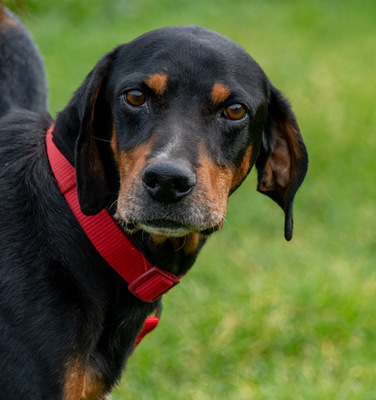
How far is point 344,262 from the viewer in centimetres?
609

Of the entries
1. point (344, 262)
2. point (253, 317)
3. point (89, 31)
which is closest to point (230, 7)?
point (89, 31)

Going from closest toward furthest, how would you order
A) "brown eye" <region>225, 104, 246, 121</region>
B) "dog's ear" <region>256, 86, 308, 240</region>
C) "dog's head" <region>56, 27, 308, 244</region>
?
"dog's head" <region>56, 27, 308, 244</region> < "brown eye" <region>225, 104, 246, 121</region> < "dog's ear" <region>256, 86, 308, 240</region>

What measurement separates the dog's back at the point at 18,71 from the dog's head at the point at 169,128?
793 mm

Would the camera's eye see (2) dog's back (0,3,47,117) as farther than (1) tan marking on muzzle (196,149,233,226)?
Yes

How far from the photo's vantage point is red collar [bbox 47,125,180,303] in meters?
3.25

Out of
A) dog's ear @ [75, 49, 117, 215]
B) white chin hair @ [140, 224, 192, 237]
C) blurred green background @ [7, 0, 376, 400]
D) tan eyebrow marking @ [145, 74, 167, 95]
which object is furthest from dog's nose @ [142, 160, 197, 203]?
blurred green background @ [7, 0, 376, 400]

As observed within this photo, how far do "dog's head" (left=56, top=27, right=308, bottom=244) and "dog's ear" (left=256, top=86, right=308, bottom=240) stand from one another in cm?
15

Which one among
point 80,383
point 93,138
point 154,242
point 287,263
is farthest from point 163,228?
point 287,263

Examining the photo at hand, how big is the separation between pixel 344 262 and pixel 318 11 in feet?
24.4

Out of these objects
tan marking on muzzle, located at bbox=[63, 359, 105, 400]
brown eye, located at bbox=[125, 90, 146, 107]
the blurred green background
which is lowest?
the blurred green background

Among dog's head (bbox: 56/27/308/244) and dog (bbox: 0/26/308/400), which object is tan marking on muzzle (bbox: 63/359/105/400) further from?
dog's head (bbox: 56/27/308/244)

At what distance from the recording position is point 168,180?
9.96ft

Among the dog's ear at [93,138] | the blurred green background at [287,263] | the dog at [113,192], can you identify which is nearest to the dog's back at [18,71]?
the blurred green background at [287,263]

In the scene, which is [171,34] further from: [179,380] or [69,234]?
[179,380]
